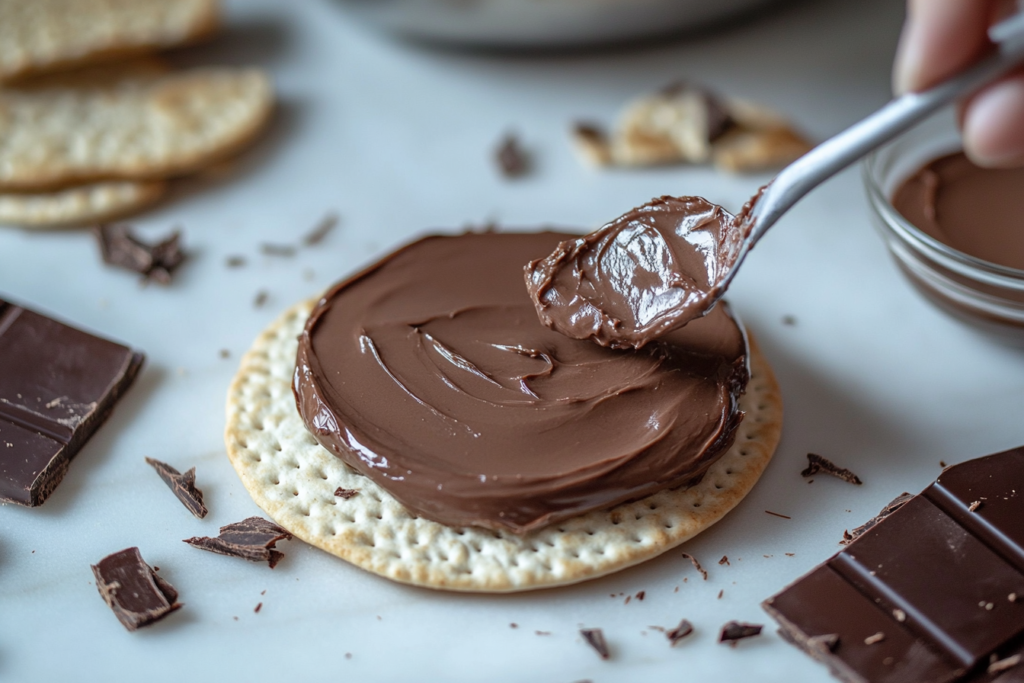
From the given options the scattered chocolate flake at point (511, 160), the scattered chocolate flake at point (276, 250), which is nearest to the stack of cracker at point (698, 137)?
the scattered chocolate flake at point (511, 160)

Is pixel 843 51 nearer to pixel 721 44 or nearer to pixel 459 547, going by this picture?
pixel 721 44

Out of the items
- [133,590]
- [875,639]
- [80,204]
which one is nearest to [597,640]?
[875,639]

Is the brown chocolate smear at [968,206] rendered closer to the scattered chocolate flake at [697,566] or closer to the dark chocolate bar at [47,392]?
the scattered chocolate flake at [697,566]

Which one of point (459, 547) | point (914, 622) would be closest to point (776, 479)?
point (914, 622)

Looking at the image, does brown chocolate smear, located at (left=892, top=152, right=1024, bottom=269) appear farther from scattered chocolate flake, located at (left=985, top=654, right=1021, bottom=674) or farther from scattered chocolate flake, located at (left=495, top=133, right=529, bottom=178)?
scattered chocolate flake, located at (left=495, top=133, right=529, bottom=178)

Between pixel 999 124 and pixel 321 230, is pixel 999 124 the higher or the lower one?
the higher one

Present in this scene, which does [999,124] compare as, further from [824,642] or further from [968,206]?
[824,642]

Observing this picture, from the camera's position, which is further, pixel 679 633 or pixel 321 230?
pixel 321 230
